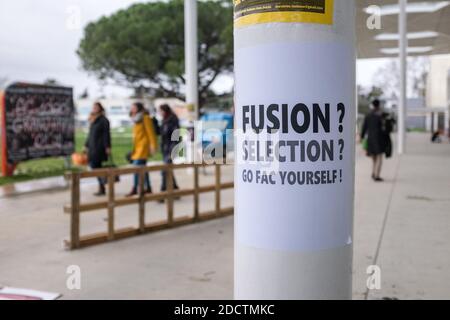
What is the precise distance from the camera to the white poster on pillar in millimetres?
2021

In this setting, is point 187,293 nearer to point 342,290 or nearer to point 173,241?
point 173,241

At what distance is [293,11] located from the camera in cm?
201

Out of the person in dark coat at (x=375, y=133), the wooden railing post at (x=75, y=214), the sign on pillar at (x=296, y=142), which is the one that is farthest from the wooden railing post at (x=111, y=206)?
the person in dark coat at (x=375, y=133)

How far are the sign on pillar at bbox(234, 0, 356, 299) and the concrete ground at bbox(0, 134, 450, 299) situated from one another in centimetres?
176

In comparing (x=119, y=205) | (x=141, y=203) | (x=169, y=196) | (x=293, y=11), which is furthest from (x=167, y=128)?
(x=293, y=11)

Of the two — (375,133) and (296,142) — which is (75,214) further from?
(375,133)

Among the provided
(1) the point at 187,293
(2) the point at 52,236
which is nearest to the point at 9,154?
(2) the point at 52,236

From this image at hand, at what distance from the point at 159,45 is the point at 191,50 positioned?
14619mm

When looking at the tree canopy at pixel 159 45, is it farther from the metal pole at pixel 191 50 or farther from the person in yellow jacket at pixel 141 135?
the person in yellow jacket at pixel 141 135

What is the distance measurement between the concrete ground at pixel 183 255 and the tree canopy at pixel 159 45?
1804cm

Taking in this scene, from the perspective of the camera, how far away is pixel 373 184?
416 inches

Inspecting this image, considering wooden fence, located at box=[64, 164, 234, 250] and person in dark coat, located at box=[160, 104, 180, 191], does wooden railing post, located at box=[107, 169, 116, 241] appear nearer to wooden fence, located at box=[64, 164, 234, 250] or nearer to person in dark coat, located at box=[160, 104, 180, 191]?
wooden fence, located at box=[64, 164, 234, 250]
